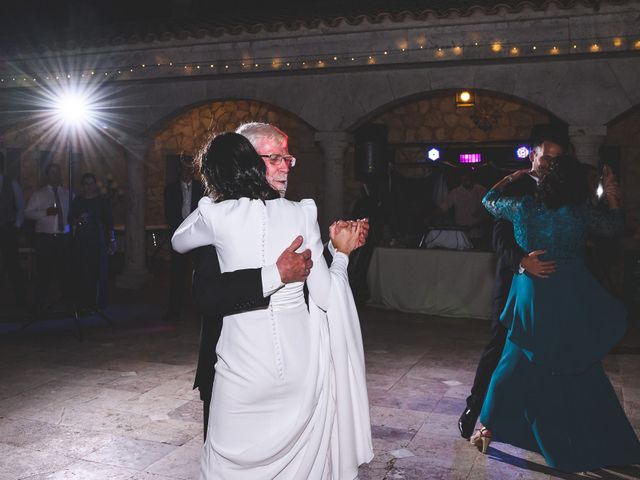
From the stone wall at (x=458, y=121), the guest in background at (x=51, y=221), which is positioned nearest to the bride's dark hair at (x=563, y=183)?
the guest in background at (x=51, y=221)

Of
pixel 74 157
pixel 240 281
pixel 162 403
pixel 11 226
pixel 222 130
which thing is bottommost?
pixel 162 403

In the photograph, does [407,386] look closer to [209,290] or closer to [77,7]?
[209,290]

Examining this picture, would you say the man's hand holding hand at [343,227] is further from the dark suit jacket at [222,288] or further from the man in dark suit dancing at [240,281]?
the dark suit jacket at [222,288]

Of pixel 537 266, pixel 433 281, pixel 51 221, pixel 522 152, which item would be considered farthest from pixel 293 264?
pixel 522 152

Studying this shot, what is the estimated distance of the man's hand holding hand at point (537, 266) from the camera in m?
→ 3.25

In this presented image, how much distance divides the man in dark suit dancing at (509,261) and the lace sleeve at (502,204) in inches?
2.6

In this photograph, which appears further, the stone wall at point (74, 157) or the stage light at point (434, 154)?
the stone wall at point (74, 157)

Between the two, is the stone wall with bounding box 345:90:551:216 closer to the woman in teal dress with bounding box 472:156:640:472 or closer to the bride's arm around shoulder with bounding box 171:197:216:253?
the woman in teal dress with bounding box 472:156:640:472

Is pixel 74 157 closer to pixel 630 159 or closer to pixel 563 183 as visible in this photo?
pixel 630 159

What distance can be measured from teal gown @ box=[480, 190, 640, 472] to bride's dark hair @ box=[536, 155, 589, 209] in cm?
5

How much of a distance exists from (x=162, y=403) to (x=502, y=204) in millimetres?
2656

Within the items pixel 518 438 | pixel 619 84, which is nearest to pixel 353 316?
pixel 518 438

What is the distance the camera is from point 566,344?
3.22 metres

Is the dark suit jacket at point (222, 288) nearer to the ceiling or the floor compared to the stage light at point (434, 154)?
nearer to the floor
